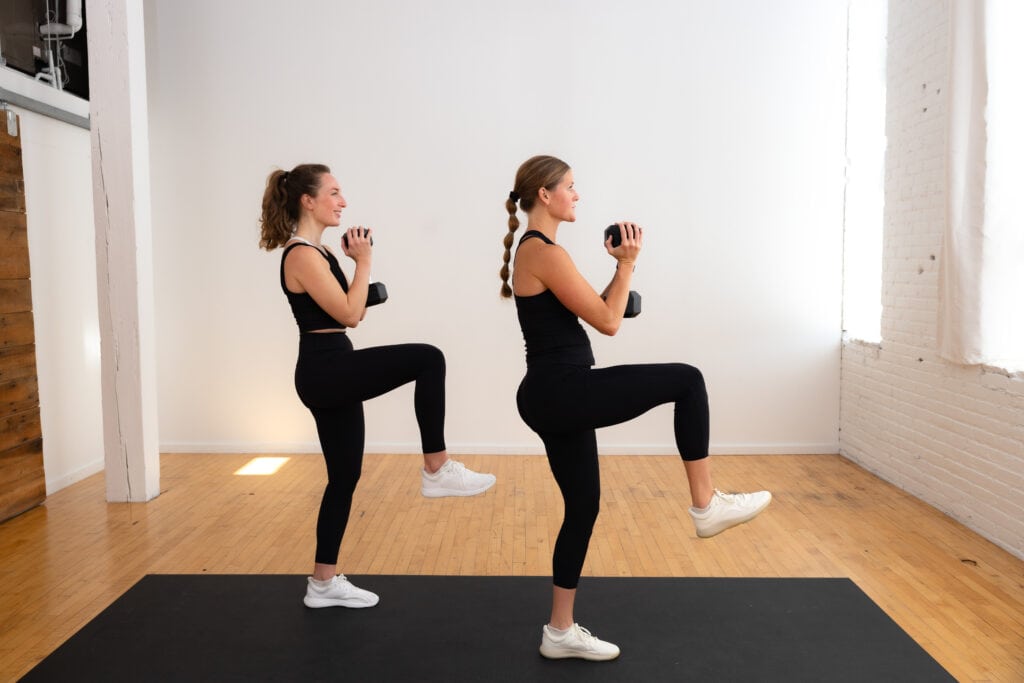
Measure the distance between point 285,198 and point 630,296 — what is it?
1.25 meters

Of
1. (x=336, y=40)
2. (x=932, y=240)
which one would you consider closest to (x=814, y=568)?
(x=932, y=240)

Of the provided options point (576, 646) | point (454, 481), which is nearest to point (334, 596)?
point (454, 481)

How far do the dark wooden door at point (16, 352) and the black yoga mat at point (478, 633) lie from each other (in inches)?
54.5

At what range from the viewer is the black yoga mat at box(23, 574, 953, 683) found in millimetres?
2680

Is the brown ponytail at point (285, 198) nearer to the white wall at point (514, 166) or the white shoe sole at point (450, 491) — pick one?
the white shoe sole at point (450, 491)

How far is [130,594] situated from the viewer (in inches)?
131

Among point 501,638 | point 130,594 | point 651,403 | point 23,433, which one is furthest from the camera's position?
point 23,433

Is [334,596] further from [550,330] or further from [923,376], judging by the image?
[923,376]

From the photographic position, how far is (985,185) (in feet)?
12.5

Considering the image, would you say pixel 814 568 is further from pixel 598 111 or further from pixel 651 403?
pixel 598 111

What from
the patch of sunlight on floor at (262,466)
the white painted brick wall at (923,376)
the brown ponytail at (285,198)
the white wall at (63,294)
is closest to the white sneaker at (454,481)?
the brown ponytail at (285,198)

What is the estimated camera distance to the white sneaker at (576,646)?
2727 millimetres

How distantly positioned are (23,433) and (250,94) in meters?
2.52

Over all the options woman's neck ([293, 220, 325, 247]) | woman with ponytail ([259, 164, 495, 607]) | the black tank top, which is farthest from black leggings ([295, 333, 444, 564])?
the black tank top
